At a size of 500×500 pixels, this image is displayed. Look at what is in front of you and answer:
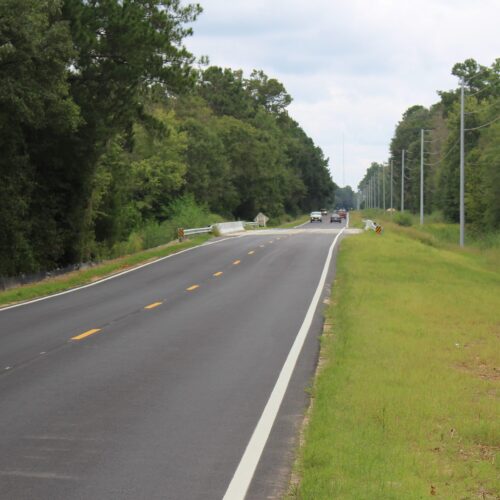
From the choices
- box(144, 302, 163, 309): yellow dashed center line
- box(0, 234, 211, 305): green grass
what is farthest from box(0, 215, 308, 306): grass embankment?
box(144, 302, 163, 309): yellow dashed center line

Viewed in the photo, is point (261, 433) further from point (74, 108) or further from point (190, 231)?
point (190, 231)

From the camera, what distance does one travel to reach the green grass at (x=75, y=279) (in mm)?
22494

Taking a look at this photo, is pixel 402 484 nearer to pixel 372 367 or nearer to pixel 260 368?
pixel 372 367


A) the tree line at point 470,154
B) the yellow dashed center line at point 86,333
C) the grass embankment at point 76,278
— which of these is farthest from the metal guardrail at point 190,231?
the yellow dashed center line at point 86,333

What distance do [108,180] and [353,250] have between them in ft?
38.1

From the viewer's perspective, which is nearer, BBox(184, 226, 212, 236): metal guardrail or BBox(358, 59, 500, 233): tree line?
BBox(184, 226, 212, 236): metal guardrail

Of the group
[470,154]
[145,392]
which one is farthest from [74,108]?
[470,154]

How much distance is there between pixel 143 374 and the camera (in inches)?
425

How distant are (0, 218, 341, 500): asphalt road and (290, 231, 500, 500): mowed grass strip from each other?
0.41 meters

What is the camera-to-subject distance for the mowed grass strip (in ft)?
19.8

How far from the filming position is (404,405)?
8.39 meters

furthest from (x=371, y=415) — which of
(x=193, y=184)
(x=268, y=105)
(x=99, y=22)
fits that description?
(x=268, y=105)

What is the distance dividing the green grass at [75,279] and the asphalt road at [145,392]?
7.57 feet

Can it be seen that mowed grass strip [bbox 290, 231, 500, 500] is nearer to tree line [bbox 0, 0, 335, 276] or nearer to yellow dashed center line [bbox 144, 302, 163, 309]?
yellow dashed center line [bbox 144, 302, 163, 309]
